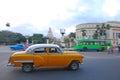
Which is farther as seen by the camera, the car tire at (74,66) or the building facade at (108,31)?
the building facade at (108,31)

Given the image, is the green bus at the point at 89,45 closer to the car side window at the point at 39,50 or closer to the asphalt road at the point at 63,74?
the asphalt road at the point at 63,74

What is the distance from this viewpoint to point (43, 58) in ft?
46.3

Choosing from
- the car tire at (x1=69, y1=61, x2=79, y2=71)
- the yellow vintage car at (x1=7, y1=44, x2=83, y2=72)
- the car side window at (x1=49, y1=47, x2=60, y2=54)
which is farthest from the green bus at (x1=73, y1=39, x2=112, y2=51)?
the car side window at (x1=49, y1=47, x2=60, y2=54)

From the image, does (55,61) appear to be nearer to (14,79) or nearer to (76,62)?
(76,62)

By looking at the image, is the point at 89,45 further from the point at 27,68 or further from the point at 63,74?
the point at 63,74

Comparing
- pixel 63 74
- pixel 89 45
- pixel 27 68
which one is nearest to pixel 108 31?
pixel 89 45

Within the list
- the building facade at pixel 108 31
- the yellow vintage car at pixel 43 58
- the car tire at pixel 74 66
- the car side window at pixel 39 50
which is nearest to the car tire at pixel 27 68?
the yellow vintage car at pixel 43 58

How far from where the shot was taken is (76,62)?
14797 mm

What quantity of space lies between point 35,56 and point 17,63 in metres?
1.07

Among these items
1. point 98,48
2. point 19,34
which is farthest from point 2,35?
point 98,48

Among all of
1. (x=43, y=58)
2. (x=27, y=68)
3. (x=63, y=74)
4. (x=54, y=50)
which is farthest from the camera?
→ (x=54, y=50)

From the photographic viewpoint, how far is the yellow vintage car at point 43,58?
13867mm

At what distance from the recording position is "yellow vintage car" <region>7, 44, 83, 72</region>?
546 inches

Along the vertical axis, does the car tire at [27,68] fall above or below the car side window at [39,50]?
below
